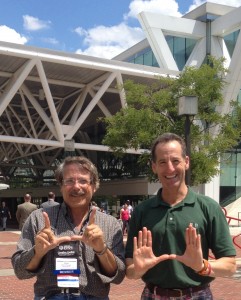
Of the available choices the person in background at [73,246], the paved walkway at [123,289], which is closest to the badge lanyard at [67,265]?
the person in background at [73,246]

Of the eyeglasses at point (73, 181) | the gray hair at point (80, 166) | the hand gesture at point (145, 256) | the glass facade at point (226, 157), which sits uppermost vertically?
the glass facade at point (226, 157)

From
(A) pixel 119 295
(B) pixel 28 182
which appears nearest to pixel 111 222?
(A) pixel 119 295

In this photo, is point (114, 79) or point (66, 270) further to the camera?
point (114, 79)

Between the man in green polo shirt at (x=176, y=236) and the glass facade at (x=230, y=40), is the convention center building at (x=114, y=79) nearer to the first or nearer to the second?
the glass facade at (x=230, y=40)

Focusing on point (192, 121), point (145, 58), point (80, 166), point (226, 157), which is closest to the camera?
point (80, 166)

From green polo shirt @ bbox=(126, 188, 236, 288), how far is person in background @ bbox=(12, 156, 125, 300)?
26cm

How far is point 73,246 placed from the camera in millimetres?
2914

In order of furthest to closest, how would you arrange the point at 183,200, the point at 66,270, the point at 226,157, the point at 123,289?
the point at 226,157
the point at 123,289
the point at 183,200
the point at 66,270

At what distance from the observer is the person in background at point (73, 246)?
2857 mm

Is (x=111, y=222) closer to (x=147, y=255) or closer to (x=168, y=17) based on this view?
(x=147, y=255)

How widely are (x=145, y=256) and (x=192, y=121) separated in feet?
51.3

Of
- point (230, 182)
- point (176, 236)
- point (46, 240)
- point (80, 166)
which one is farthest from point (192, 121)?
point (230, 182)

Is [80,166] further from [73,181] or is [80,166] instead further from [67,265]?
[67,265]

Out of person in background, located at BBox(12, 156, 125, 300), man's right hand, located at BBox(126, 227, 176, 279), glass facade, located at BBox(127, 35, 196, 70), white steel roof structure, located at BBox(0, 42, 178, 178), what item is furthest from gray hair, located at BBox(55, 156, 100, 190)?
glass facade, located at BBox(127, 35, 196, 70)
